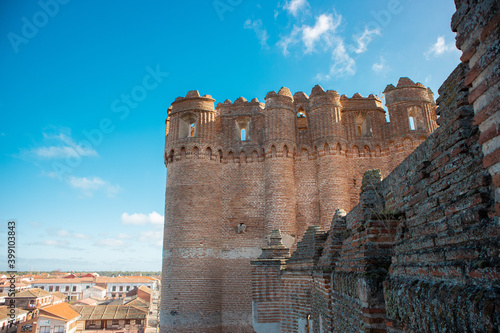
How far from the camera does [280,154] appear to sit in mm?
18609

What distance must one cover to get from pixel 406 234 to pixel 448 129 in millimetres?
1327

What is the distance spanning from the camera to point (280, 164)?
60.7 ft

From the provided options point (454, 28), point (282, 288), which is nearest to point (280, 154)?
point (282, 288)

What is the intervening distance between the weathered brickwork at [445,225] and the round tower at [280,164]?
12.1 meters

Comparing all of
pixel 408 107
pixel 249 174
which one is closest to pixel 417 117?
pixel 408 107

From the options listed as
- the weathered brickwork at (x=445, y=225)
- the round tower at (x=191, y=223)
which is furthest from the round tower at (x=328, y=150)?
the weathered brickwork at (x=445, y=225)

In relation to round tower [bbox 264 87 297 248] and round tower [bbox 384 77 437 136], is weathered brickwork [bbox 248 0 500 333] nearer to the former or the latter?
round tower [bbox 264 87 297 248]

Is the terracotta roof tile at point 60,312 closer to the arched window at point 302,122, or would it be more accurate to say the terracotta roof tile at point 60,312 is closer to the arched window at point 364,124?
the arched window at point 302,122

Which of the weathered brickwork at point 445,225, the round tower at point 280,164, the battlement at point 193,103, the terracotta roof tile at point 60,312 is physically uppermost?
the battlement at point 193,103

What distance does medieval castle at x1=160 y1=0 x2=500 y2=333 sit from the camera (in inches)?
104

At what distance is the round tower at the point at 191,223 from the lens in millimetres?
16250

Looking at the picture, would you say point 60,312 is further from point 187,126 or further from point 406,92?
point 406,92

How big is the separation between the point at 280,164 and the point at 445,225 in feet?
50.6

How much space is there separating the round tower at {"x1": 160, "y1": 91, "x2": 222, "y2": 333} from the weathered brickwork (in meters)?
12.0
